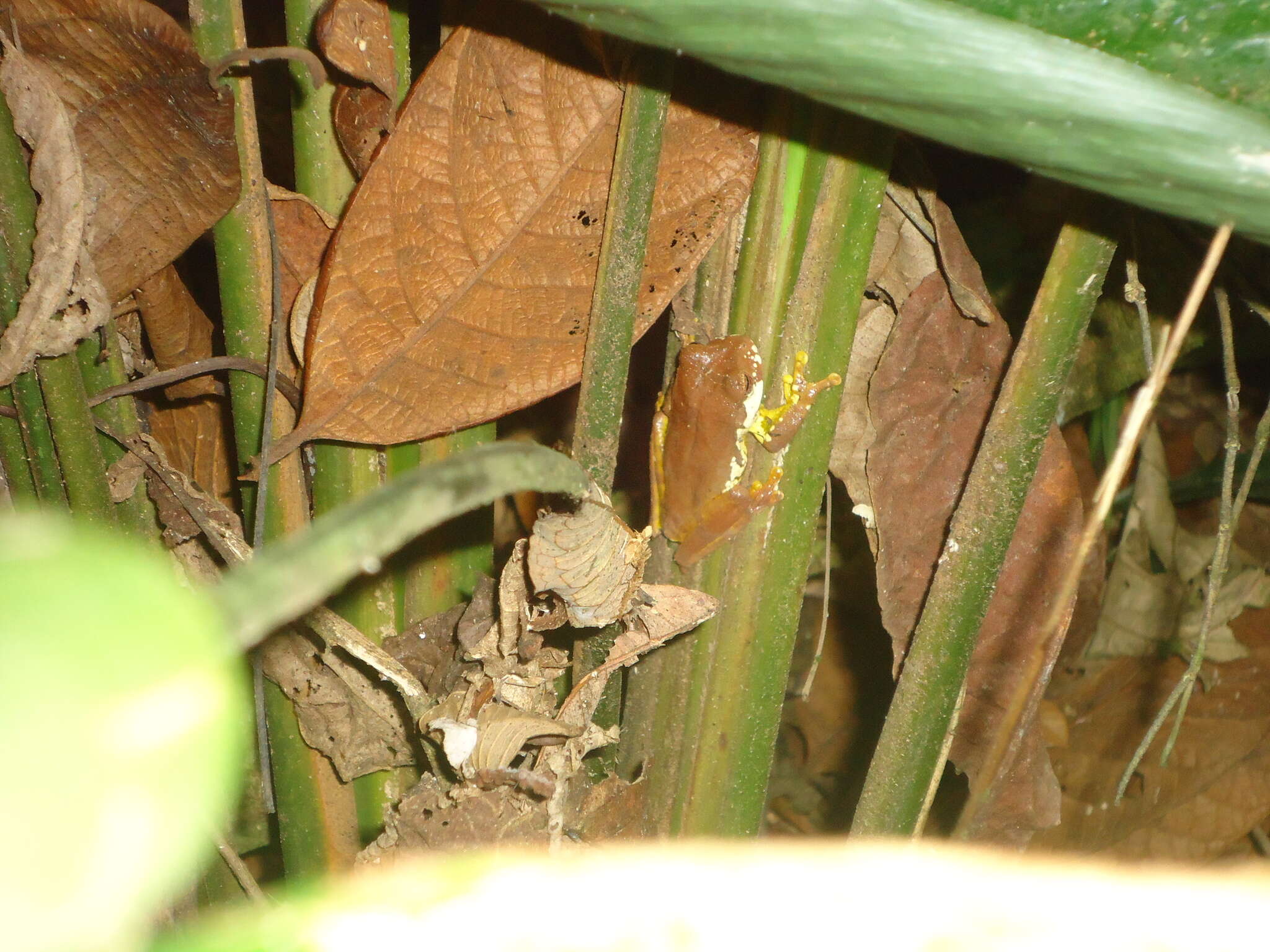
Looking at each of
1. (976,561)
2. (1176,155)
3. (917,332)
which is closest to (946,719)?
(976,561)

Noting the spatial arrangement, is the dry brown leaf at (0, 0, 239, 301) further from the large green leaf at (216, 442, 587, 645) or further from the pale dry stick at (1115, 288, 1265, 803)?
the pale dry stick at (1115, 288, 1265, 803)

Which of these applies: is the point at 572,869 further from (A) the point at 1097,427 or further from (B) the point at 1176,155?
(A) the point at 1097,427

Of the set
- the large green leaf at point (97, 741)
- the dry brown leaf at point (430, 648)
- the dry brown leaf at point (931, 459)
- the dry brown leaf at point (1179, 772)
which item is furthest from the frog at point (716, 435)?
the dry brown leaf at point (1179, 772)

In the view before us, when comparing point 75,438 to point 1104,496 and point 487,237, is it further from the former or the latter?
point 1104,496

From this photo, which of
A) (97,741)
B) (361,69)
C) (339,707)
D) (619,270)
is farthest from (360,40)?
(97,741)

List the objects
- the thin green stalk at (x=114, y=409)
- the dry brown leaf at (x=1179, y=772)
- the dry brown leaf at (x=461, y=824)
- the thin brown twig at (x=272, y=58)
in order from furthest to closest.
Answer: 1. the dry brown leaf at (x=1179, y=772)
2. the thin green stalk at (x=114, y=409)
3. the dry brown leaf at (x=461, y=824)
4. the thin brown twig at (x=272, y=58)

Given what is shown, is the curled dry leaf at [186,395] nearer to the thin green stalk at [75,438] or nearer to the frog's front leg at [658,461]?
the thin green stalk at [75,438]
